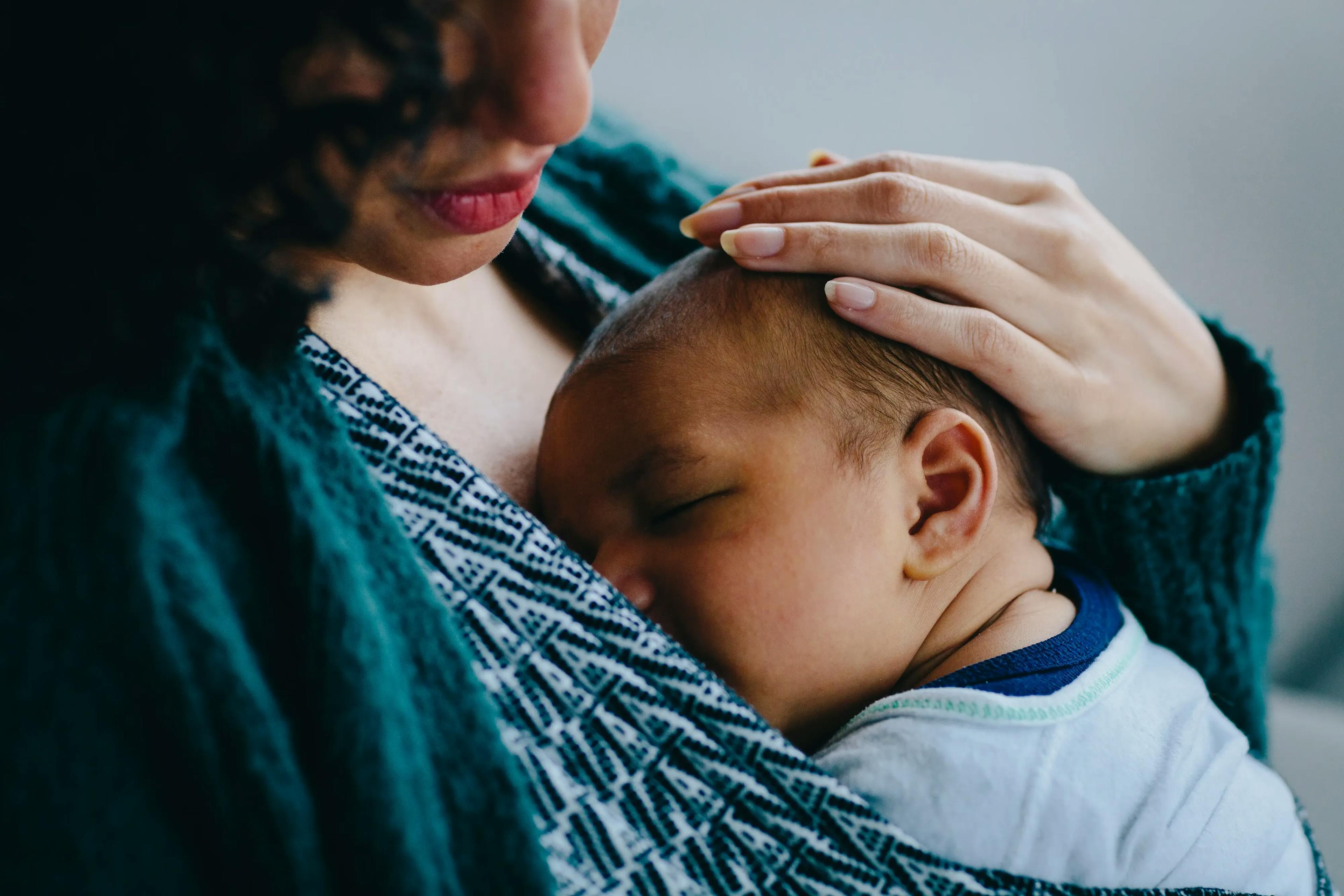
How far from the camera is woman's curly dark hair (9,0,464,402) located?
0.41 meters

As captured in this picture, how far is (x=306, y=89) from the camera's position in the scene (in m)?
0.46

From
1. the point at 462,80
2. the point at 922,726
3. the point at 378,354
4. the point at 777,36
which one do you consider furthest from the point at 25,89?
the point at 777,36

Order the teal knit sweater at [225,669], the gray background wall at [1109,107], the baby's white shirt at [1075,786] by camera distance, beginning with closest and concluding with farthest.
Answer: the teal knit sweater at [225,669] < the baby's white shirt at [1075,786] < the gray background wall at [1109,107]

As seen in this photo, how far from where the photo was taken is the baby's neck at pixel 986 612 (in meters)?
0.75

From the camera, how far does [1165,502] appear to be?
0.88 metres

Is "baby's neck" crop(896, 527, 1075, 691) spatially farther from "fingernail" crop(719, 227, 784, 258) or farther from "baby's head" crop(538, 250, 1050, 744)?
"fingernail" crop(719, 227, 784, 258)

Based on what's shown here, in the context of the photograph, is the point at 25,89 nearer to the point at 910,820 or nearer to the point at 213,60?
the point at 213,60

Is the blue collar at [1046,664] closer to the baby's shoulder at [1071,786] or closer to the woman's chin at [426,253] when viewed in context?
the baby's shoulder at [1071,786]

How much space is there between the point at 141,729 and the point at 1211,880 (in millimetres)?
694

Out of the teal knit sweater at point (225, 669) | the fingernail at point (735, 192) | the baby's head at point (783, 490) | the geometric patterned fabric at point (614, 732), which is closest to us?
the teal knit sweater at point (225, 669)

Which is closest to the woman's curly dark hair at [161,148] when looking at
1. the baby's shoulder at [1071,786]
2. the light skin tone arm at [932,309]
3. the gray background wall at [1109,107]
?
the light skin tone arm at [932,309]

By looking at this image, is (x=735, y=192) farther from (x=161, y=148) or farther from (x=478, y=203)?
(x=161, y=148)

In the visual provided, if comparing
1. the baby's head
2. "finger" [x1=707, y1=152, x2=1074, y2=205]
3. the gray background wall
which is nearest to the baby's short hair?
the baby's head

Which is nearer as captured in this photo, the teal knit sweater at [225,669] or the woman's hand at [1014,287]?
the teal knit sweater at [225,669]
